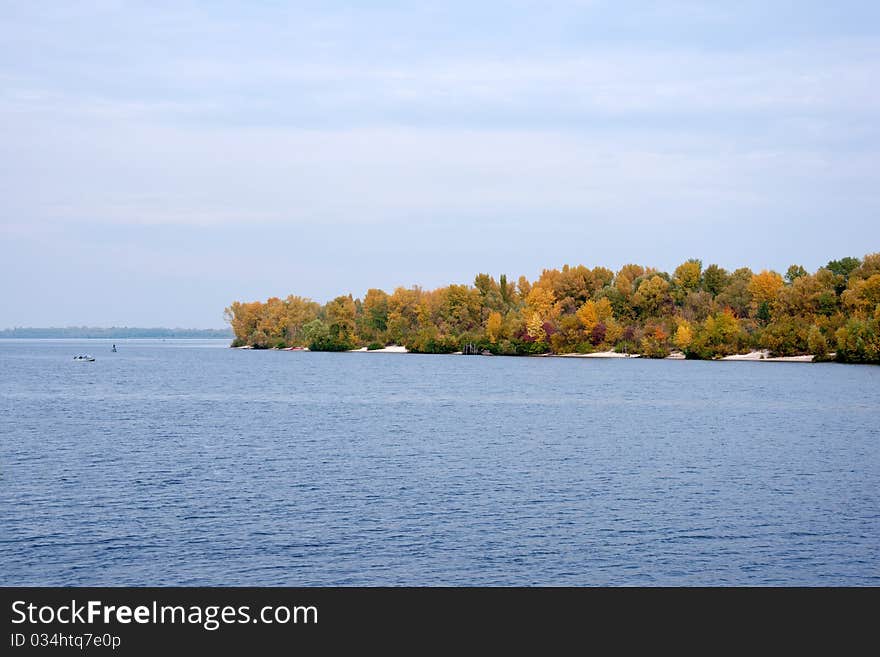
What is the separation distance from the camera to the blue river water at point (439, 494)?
28.6 metres

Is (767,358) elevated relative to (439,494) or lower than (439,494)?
elevated

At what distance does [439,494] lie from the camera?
4006cm

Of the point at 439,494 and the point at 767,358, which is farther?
the point at 767,358

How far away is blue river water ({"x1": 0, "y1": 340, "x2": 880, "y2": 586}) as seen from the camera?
28641mm

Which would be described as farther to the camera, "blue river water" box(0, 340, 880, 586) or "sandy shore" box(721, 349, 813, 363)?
"sandy shore" box(721, 349, 813, 363)

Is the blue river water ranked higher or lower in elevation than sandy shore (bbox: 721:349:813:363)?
lower

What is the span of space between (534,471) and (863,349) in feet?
451

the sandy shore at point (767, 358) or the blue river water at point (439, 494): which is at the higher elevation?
the sandy shore at point (767, 358)

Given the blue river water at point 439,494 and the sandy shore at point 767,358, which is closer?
the blue river water at point 439,494
